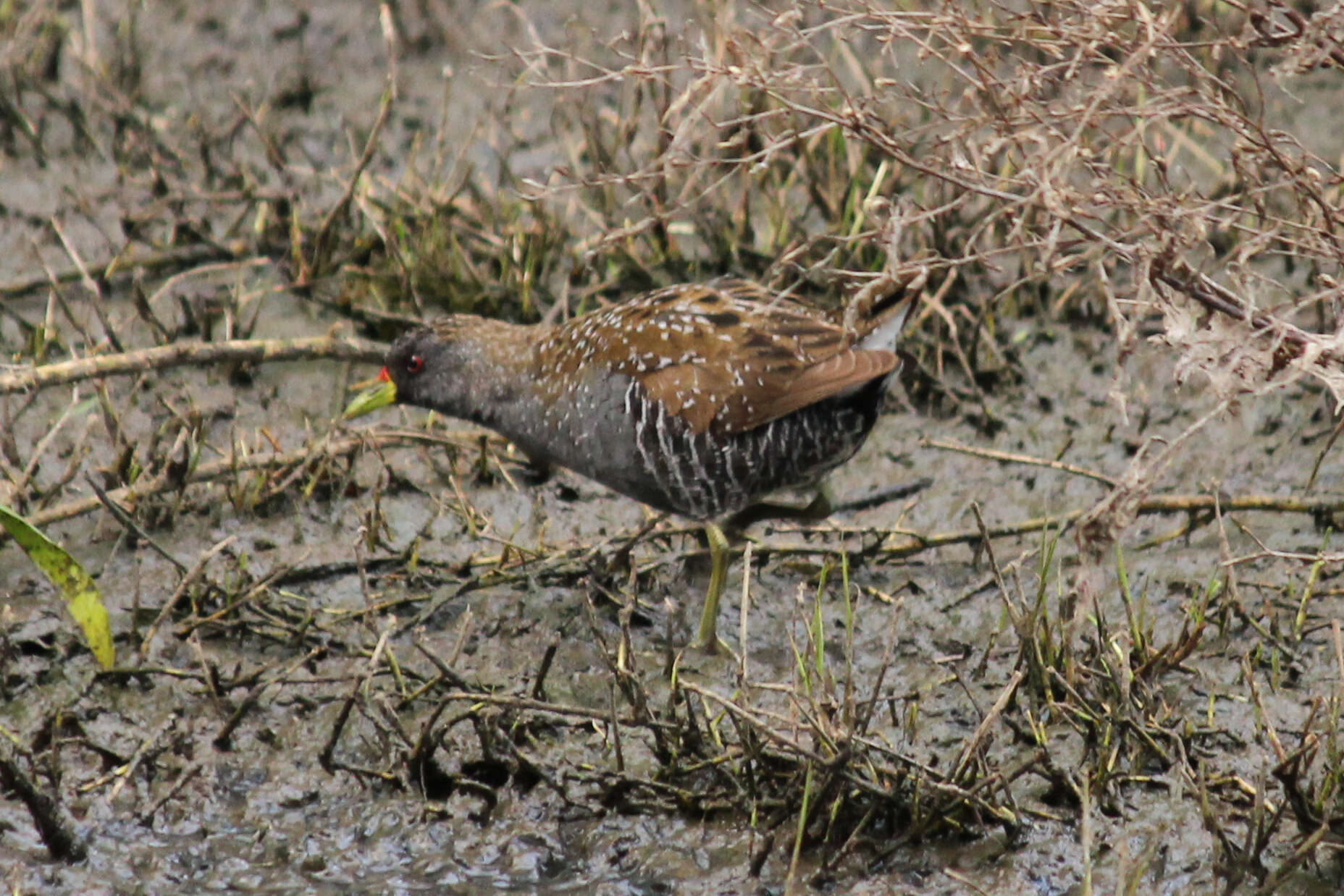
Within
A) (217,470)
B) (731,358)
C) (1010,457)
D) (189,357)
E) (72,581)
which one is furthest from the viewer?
(1010,457)

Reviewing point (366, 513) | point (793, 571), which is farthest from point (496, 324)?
point (793, 571)

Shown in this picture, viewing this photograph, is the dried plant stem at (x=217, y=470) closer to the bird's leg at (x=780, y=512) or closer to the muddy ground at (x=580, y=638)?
the muddy ground at (x=580, y=638)

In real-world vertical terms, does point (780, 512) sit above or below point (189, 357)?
below

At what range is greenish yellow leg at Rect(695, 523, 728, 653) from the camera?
3926 millimetres

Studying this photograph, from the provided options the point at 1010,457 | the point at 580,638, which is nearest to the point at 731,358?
the point at 580,638

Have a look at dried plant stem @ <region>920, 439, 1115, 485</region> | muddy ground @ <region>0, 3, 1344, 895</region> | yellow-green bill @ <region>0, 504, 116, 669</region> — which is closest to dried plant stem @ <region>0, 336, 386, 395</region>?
muddy ground @ <region>0, 3, 1344, 895</region>

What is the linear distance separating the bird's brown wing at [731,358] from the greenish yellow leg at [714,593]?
0.88 ft

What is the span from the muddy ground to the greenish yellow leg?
0.04 meters

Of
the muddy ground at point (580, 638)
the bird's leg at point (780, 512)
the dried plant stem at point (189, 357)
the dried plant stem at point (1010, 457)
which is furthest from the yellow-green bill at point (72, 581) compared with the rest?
the dried plant stem at point (1010, 457)

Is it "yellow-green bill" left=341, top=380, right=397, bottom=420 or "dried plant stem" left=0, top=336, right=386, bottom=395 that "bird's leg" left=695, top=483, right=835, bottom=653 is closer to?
"yellow-green bill" left=341, top=380, right=397, bottom=420

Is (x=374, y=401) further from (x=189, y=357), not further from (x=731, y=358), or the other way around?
(x=731, y=358)

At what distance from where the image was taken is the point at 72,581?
11.7ft

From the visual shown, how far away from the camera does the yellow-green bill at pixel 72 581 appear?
11.5 feet

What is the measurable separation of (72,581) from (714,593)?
1413 mm
